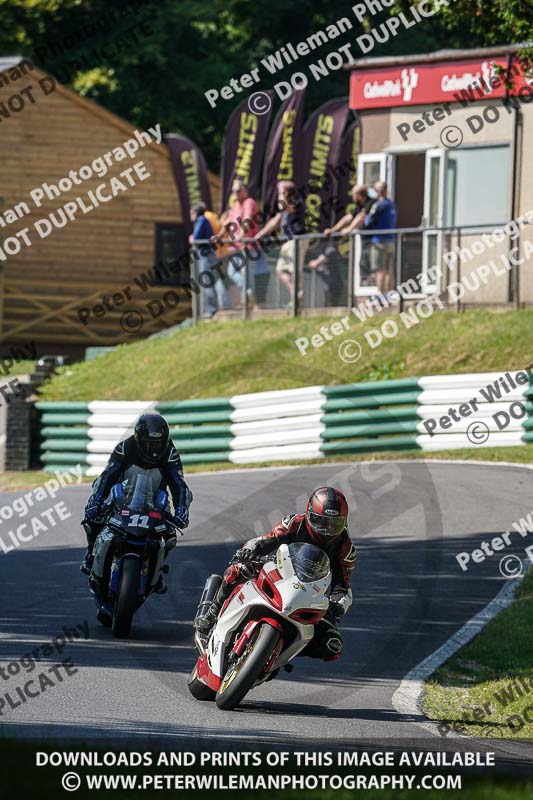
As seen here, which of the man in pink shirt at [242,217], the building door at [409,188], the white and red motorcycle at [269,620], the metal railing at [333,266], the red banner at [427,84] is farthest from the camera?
the building door at [409,188]

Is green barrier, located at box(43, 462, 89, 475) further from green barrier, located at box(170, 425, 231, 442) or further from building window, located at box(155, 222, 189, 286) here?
building window, located at box(155, 222, 189, 286)

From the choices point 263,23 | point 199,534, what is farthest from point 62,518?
point 263,23

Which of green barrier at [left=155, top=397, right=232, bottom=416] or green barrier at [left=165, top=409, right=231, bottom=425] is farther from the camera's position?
green barrier at [left=155, top=397, right=232, bottom=416]

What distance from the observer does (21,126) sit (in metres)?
33.7

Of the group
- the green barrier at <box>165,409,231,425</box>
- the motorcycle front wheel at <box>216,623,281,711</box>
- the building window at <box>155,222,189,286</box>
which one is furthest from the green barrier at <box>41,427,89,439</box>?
the building window at <box>155,222,189,286</box>

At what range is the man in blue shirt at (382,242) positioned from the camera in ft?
71.3

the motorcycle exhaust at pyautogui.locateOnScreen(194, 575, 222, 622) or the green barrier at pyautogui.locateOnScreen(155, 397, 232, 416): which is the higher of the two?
the motorcycle exhaust at pyautogui.locateOnScreen(194, 575, 222, 622)

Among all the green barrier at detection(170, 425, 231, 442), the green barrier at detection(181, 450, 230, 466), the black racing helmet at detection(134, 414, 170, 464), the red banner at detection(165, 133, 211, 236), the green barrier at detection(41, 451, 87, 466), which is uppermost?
the red banner at detection(165, 133, 211, 236)

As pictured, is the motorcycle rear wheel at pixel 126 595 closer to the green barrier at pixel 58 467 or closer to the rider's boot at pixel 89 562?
the rider's boot at pixel 89 562

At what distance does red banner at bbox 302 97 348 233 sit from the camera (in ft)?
92.7

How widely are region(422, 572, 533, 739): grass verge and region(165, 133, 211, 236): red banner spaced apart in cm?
2149

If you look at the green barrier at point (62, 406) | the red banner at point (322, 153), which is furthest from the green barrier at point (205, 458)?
the red banner at point (322, 153)

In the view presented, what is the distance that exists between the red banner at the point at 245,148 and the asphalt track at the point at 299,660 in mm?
11541

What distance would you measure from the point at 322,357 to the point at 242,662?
13879 millimetres
